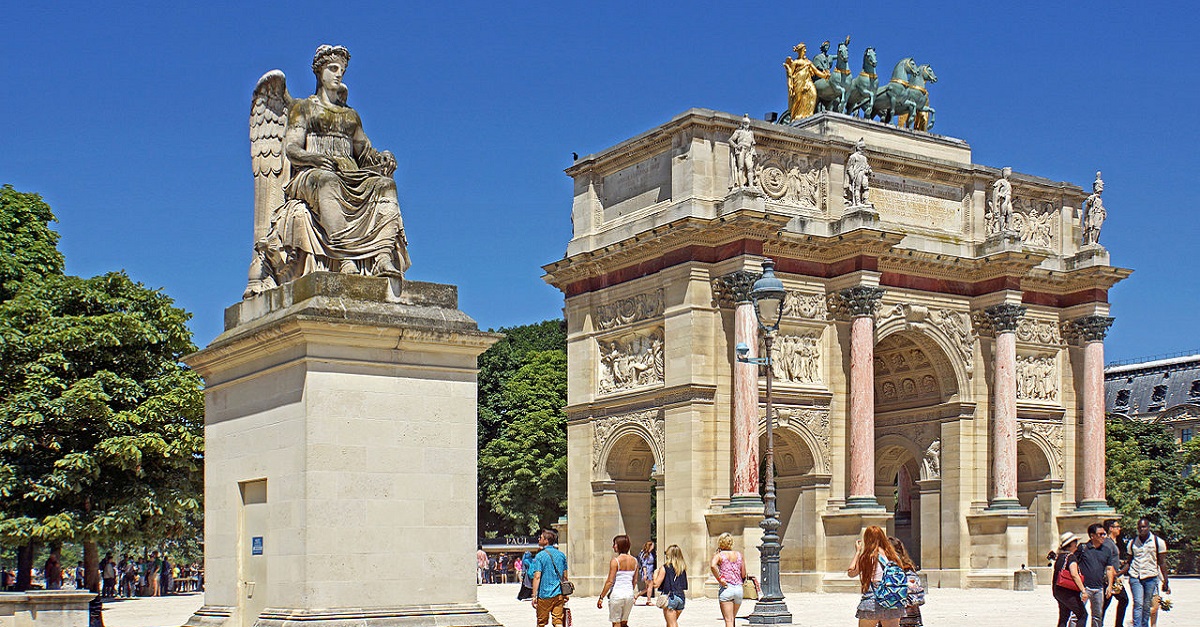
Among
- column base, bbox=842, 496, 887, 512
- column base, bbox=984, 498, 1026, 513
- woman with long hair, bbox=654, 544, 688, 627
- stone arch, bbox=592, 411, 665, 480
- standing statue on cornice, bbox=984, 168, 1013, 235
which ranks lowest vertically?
column base, bbox=984, 498, 1026, 513

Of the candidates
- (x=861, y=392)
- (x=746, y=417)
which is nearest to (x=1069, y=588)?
(x=746, y=417)

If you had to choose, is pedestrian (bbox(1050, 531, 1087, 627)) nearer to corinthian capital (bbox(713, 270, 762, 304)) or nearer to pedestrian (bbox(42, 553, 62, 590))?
corinthian capital (bbox(713, 270, 762, 304))

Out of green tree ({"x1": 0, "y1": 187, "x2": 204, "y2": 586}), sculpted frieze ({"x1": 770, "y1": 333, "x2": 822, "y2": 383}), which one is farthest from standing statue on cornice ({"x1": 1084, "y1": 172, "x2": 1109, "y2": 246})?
green tree ({"x1": 0, "y1": 187, "x2": 204, "y2": 586})

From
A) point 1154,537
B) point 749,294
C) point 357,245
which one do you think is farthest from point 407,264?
point 749,294

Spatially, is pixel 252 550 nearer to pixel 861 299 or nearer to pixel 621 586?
pixel 621 586

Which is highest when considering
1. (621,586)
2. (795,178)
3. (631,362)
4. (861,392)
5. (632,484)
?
(795,178)

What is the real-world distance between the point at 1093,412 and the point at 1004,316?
5.45m

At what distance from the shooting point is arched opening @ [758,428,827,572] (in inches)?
1697

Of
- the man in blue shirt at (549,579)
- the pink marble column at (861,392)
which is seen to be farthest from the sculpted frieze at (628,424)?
the man in blue shirt at (549,579)

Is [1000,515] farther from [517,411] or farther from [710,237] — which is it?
[517,411]

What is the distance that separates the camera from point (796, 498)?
4378 centimetres

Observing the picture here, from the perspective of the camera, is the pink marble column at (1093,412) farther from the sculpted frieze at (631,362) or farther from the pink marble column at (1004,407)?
the sculpted frieze at (631,362)

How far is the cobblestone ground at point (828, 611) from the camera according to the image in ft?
93.8

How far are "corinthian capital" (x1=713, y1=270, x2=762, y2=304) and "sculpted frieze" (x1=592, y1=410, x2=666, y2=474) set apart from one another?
3876 millimetres
